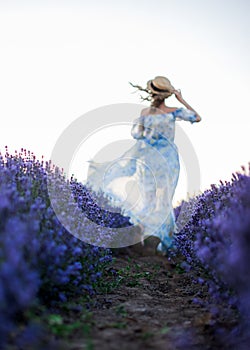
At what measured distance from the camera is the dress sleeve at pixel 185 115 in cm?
615

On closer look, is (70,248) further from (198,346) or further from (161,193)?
(161,193)

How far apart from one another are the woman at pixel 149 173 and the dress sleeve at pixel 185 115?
92 millimetres

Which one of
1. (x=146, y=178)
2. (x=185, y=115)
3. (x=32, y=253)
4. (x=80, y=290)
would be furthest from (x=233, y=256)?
(x=146, y=178)

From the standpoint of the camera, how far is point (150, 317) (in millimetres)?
3094

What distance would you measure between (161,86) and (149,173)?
1305 mm

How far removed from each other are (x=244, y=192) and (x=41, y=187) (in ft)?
5.37

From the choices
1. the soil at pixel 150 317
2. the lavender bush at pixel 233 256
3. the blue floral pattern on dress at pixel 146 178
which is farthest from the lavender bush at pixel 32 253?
the blue floral pattern on dress at pixel 146 178

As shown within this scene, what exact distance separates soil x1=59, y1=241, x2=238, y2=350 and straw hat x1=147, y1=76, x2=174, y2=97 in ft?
8.76

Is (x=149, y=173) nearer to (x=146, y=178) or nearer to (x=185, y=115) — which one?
(x=146, y=178)

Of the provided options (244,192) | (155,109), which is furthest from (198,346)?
(155,109)

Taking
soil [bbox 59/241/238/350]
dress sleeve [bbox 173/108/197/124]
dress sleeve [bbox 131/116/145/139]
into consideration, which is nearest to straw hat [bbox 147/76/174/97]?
dress sleeve [bbox 173/108/197/124]

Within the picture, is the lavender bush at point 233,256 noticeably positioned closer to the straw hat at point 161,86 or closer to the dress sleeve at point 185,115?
the dress sleeve at point 185,115

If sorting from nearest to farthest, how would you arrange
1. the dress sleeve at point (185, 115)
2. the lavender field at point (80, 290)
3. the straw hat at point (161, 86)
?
the lavender field at point (80, 290), the dress sleeve at point (185, 115), the straw hat at point (161, 86)

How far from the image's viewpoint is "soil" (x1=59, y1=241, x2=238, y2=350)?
93.4 inches
